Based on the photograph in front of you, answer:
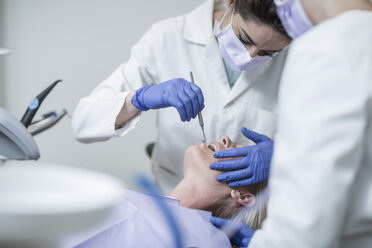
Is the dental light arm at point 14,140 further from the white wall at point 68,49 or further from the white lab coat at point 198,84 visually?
the white wall at point 68,49

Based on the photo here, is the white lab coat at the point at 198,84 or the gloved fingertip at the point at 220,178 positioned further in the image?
the white lab coat at the point at 198,84

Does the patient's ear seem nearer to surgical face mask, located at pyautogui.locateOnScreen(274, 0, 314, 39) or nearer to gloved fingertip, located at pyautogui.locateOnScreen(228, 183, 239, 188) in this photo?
gloved fingertip, located at pyautogui.locateOnScreen(228, 183, 239, 188)

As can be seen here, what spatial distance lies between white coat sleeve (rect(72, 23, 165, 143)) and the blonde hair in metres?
0.49

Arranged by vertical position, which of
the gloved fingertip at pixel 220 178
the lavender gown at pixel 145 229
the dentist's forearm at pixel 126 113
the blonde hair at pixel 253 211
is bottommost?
the blonde hair at pixel 253 211

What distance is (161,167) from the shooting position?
1603mm

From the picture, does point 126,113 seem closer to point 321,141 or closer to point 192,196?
point 192,196

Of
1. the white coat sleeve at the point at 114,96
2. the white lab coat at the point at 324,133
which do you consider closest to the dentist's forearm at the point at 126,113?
the white coat sleeve at the point at 114,96

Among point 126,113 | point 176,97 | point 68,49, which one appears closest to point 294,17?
point 176,97

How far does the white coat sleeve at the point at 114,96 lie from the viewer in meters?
1.34

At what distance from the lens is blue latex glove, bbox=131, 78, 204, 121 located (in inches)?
47.2

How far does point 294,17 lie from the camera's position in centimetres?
81

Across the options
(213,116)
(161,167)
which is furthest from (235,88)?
(161,167)

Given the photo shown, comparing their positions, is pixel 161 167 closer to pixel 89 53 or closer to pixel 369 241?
pixel 89 53

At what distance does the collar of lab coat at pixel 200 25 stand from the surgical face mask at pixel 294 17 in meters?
0.61
